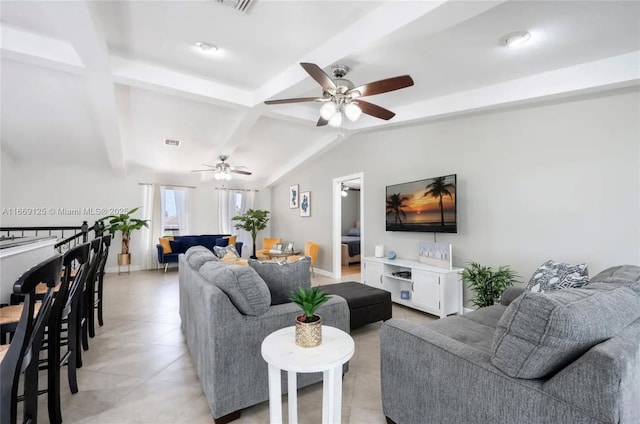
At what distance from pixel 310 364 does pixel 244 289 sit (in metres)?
0.75

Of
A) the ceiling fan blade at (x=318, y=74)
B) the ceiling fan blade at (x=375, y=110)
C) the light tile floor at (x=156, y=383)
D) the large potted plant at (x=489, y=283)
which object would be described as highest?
the ceiling fan blade at (x=318, y=74)

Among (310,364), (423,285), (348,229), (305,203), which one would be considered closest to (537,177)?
(423,285)

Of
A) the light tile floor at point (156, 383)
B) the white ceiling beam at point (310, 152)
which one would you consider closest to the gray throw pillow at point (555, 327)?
the light tile floor at point (156, 383)

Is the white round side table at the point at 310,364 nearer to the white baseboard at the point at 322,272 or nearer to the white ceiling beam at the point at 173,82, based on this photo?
the white ceiling beam at the point at 173,82

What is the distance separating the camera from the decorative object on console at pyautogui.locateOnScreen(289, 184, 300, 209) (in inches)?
303

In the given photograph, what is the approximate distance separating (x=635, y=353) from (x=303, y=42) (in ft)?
10.0

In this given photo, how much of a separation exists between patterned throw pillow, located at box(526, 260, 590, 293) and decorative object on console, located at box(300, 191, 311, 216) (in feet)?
16.7

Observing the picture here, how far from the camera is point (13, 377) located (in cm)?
120

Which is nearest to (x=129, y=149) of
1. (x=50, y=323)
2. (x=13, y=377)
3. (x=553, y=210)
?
(x=50, y=323)

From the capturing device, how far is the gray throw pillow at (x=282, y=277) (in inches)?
91.0

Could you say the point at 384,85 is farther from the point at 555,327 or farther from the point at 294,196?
the point at 294,196

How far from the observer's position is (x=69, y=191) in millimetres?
6547

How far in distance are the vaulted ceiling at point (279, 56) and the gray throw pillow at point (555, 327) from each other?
189 cm

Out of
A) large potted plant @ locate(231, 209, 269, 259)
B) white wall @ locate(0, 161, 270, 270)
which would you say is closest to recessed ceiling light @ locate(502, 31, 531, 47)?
large potted plant @ locate(231, 209, 269, 259)
